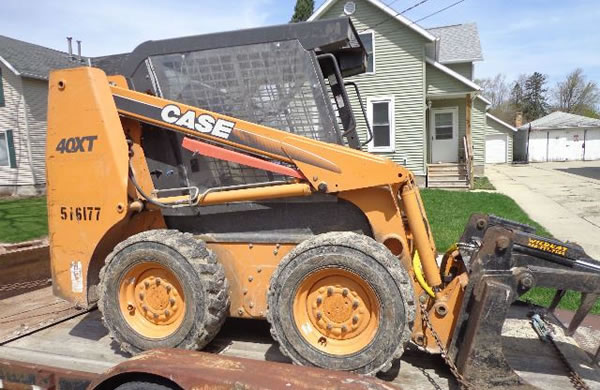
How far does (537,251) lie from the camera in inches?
106

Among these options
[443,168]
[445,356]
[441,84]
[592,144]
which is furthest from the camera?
[592,144]

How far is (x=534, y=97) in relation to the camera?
66.8m

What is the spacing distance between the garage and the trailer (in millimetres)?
33769

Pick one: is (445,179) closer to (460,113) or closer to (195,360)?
(460,113)

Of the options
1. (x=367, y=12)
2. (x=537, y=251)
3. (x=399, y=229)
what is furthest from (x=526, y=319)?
(x=367, y=12)

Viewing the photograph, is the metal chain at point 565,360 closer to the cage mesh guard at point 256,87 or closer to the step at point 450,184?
the cage mesh guard at point 256,87

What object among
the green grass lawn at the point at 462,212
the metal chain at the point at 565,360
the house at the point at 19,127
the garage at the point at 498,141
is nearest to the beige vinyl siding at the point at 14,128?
the house at the point at 19,127

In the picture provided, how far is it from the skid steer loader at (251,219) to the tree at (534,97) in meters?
69.1

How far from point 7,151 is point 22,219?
24.3ft

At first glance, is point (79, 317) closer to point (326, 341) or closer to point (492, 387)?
point (326, 341)

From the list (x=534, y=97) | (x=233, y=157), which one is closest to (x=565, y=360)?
(x=233, y=157)

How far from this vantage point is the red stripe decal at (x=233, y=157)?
2969 millimetres

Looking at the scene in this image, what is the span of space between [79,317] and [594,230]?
9.57m

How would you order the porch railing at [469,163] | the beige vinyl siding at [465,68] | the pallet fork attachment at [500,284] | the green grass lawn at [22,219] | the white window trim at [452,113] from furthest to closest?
the beige vinyl siding at [465,68] < the white window trim at [452,113] < the porch railing at [469,163] < the green grass lawn at [22,219] < the pallet fork attachment at [500,284]
